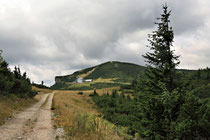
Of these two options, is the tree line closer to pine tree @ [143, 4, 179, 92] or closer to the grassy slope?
the grassy slope

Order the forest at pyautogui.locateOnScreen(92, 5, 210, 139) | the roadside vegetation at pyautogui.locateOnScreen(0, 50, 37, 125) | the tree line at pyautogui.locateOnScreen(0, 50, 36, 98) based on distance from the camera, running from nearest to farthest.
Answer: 1. the forest at pyautogui.locateOnScreen(92, 5, 210, 139)
2. the roadside vegetation at pyautogui.locateOnScreen(0, 50, 37, 125)
3. the tree line at pyautogui.locateOnScreen(0, 50, 36, 98)

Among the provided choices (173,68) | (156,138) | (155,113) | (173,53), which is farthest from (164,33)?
(156,138)

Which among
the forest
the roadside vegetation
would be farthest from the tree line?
the forest

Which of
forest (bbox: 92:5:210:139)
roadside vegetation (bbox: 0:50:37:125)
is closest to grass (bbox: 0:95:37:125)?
roadside vegetation (bbox: 0:50:37:125)

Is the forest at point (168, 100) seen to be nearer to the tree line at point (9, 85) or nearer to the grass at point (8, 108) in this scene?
the grass at point (8, 108)

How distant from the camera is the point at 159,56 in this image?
45.9ft

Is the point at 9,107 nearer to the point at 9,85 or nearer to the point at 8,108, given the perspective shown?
the point at 8,108

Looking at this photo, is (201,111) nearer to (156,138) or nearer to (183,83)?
(183,83)

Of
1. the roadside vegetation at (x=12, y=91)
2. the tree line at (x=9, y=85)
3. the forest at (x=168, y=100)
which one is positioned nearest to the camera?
the forest at (x=168, y=100)

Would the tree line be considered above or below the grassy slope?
above

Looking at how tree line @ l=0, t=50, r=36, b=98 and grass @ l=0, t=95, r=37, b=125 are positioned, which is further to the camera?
tree line @ l=0, t=50, r=36, b=98

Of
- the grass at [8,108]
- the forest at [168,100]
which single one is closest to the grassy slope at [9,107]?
the grass at [8,108]

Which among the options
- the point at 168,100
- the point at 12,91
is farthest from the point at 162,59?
the point at 12,91

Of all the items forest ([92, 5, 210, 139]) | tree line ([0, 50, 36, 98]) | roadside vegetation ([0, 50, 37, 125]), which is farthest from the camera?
tree line ([0, 50, 36, 98])
